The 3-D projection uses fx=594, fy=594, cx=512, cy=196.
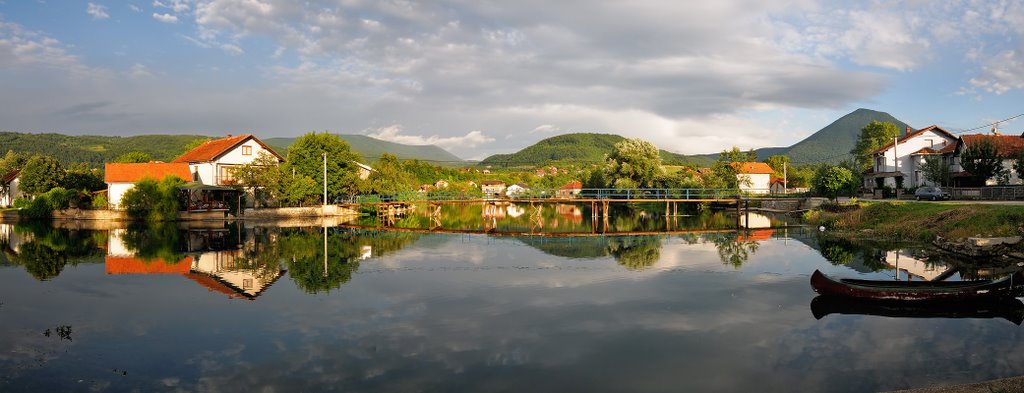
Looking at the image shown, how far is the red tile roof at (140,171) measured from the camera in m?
56.8

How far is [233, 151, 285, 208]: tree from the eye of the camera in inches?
2136

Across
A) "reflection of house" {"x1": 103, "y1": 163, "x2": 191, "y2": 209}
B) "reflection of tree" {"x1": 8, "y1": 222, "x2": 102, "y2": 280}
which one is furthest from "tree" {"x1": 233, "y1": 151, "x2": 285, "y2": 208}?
"reflection of tree" {"x1": 8, "y1": 222, "x2": 102, "y2": 280}

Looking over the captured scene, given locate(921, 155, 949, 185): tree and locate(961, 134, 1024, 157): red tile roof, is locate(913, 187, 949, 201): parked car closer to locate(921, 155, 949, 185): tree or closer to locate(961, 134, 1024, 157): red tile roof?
locate(921, 155, 949, 185): tree

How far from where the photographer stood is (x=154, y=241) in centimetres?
3509

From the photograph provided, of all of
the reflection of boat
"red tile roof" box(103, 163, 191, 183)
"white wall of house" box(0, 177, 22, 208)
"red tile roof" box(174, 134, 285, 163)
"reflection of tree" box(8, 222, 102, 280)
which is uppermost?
"red tile roof" box(174, 134, 285, 163)

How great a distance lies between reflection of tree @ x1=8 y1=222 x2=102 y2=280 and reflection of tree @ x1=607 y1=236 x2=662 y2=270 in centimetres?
2280

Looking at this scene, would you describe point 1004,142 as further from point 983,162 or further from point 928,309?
point 928,309

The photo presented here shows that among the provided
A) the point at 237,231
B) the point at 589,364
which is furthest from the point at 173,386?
the point at 237,231

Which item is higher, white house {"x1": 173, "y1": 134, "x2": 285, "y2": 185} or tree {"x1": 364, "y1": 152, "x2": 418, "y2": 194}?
white house {"x1": 173, "y1": 134, "x2": 285, "y2": 185}

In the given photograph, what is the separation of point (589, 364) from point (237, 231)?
37118mm

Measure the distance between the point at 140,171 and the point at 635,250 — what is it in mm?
51213

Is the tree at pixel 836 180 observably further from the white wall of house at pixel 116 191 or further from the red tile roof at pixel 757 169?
the white wall of house at pixel 116 191

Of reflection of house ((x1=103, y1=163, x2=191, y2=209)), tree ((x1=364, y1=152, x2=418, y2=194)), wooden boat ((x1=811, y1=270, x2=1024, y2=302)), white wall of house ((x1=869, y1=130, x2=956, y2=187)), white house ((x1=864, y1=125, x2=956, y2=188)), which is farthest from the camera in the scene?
white wall of house ((x1=869, y1=130, x2=956, y2=187))

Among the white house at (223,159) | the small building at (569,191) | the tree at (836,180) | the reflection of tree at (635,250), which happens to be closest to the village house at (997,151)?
the tree at (836,180)
